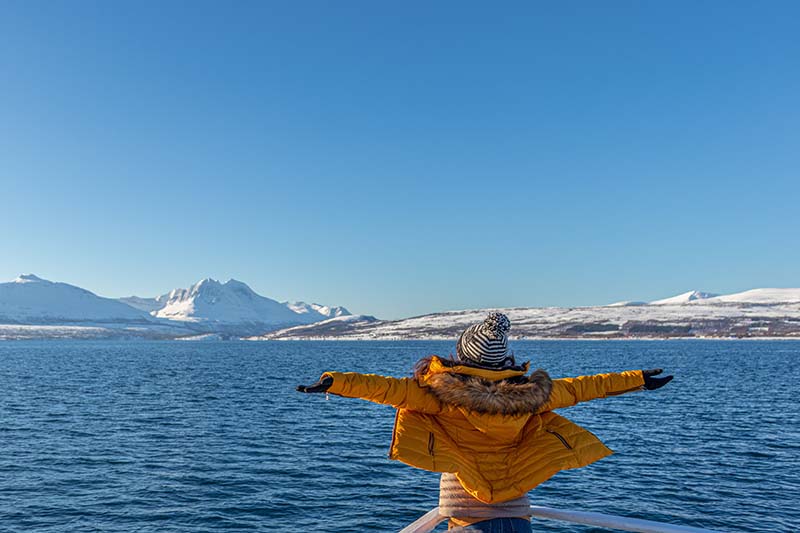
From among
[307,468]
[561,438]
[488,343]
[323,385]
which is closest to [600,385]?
[561,438]

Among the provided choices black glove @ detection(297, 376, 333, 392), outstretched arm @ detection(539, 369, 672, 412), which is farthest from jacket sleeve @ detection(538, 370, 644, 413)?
black glove @ detection(297, 376, 333, 392)

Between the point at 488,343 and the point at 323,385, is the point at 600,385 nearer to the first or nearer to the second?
the point at 488,343

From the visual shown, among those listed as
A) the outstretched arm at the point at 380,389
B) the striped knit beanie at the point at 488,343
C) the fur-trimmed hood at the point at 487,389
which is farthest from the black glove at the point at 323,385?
the striped knit beanie at the point at 488,343

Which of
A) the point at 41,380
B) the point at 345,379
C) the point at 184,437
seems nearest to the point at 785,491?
the point at 345,379

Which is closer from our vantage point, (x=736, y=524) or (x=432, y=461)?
(x=432, y=461)

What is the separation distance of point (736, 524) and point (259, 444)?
86.8ft

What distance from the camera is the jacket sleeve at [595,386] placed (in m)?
5.67

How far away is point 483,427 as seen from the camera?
523cm

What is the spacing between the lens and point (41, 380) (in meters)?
81.1

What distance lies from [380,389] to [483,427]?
1.01 m

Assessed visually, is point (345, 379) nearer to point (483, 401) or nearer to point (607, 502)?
point (483, 401)

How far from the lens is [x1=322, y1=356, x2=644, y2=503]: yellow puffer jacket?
16.9 ft

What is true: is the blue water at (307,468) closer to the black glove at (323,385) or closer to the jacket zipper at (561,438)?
the jacket zipper at (561,438)

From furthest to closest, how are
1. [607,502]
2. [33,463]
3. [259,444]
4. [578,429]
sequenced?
[259,444]
[33,463]
[607,502]
[578,429]
